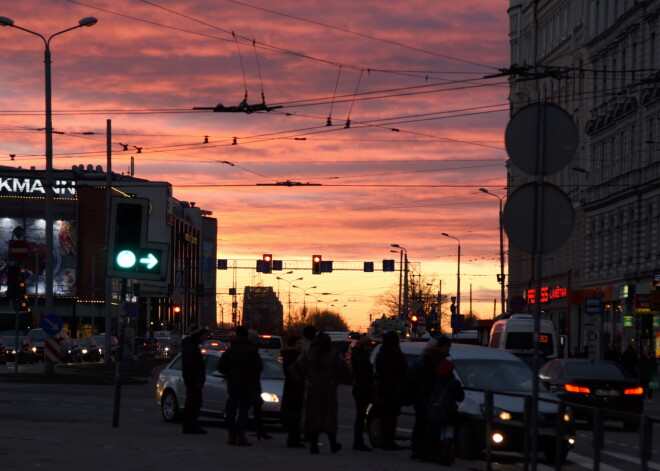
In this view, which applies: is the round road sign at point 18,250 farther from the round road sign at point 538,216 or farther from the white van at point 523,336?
the round road sign at point 538,216

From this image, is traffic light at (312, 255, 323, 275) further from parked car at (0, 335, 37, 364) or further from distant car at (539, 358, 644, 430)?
distant car at (539, 358, 644, 430)

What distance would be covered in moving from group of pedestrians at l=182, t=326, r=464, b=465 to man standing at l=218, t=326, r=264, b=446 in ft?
0.05

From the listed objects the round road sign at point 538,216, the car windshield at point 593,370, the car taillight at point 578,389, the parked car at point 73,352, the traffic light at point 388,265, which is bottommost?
the parked car at point 73,352

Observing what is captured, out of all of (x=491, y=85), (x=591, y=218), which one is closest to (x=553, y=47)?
(x=591, y=218)

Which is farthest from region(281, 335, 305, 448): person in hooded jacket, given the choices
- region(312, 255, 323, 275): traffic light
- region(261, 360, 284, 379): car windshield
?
region(312, 255, 323, 275): traffic light

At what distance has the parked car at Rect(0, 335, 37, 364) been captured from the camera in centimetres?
7569

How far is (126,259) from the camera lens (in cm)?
2209

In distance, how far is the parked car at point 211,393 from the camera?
25594mm

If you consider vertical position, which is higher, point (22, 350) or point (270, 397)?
point (270, 397)

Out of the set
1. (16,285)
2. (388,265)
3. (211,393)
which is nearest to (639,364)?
(16,285)

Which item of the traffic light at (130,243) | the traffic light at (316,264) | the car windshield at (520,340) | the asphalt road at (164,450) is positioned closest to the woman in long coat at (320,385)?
the asphalt road at (164,450)

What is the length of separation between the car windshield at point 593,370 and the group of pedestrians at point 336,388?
8.43 m

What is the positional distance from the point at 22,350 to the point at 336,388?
197ft

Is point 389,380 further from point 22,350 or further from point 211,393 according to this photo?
point 22,350
